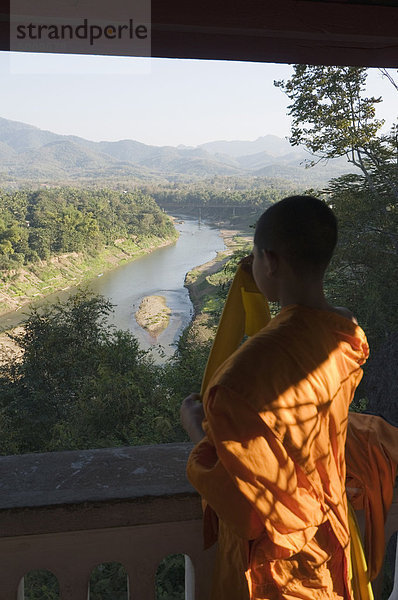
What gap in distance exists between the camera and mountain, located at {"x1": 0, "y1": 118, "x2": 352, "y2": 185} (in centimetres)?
2400

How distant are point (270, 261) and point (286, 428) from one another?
292 mm

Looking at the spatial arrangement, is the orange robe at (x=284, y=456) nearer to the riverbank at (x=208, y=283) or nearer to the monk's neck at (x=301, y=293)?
the monk's neck at (x=301, y=293)

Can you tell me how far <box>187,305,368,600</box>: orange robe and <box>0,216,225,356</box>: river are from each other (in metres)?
13.2

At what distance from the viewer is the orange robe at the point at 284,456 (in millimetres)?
792

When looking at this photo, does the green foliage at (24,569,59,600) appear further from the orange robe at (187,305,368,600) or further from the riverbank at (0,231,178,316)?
the riverbank at (0,231,178,316)

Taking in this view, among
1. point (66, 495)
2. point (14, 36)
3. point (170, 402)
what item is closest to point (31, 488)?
point (66, 495)

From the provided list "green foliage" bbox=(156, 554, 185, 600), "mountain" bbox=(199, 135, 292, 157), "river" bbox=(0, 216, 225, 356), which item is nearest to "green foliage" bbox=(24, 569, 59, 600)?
"green foliage" bbox=(156, 554, 185, 600)

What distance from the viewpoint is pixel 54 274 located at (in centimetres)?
1473

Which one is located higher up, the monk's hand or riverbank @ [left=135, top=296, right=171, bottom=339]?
the monk's hand

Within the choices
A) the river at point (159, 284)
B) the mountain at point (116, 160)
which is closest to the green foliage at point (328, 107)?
the river at point (159, 284)

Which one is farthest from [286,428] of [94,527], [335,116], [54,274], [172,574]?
[54,274]

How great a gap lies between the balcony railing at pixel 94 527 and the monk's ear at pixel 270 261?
54 cm

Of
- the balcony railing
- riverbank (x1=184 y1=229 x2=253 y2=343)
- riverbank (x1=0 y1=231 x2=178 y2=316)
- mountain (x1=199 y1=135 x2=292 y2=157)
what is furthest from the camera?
mountain (x1=199 y1=135 x2=292 y2=157)

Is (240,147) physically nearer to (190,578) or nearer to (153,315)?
(153,315)
